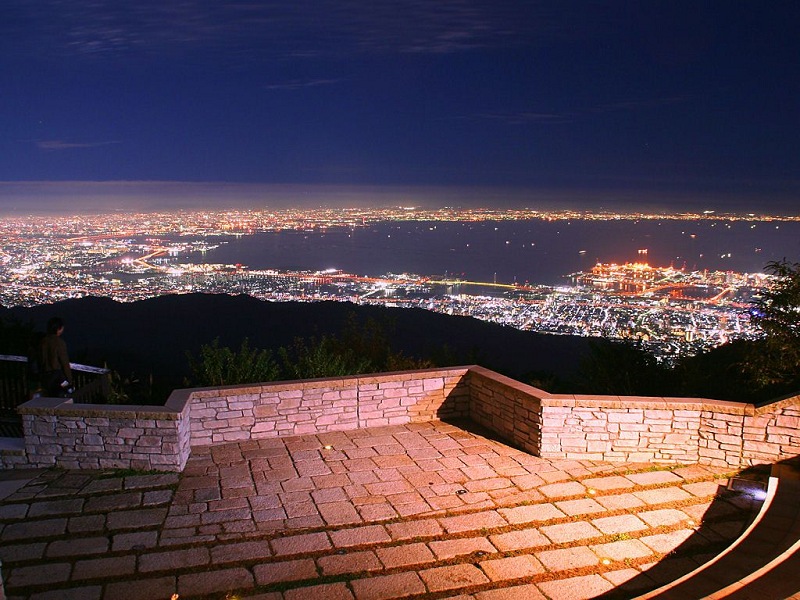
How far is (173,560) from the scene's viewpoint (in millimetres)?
4496

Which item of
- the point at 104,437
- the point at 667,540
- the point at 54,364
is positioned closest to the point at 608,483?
the point at 667,540

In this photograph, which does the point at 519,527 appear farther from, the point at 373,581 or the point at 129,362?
the point at 129,362

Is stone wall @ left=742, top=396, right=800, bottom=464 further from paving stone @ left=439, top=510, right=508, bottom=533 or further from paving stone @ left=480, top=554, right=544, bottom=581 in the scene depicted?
paving stone @ left=480, top=554, right=544, bottom=581

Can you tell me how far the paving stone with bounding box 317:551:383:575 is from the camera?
4402mm

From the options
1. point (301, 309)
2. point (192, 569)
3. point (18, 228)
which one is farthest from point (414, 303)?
point (192, 569)

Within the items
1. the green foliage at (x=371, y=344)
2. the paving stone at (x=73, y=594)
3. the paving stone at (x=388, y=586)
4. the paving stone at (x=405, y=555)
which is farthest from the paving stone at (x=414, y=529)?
the green foliage at (x=371, y=344)

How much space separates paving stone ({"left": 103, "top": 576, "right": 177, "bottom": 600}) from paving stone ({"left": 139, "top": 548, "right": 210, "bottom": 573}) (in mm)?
140

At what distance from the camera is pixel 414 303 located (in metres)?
35.4

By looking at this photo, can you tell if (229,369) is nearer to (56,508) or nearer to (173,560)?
(56,508)

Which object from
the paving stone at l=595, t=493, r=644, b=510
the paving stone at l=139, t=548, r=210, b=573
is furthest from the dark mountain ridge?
the paving stone at l=139, t=548, r=210, b=573

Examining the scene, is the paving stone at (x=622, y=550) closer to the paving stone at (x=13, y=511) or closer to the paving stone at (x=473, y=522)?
the paving stone at (x=473, y=522)

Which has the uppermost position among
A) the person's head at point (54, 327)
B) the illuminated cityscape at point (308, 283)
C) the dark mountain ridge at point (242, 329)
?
the person's head at point (54, 327)

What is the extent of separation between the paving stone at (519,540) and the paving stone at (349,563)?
978 millimetres

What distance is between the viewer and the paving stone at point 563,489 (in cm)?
571
